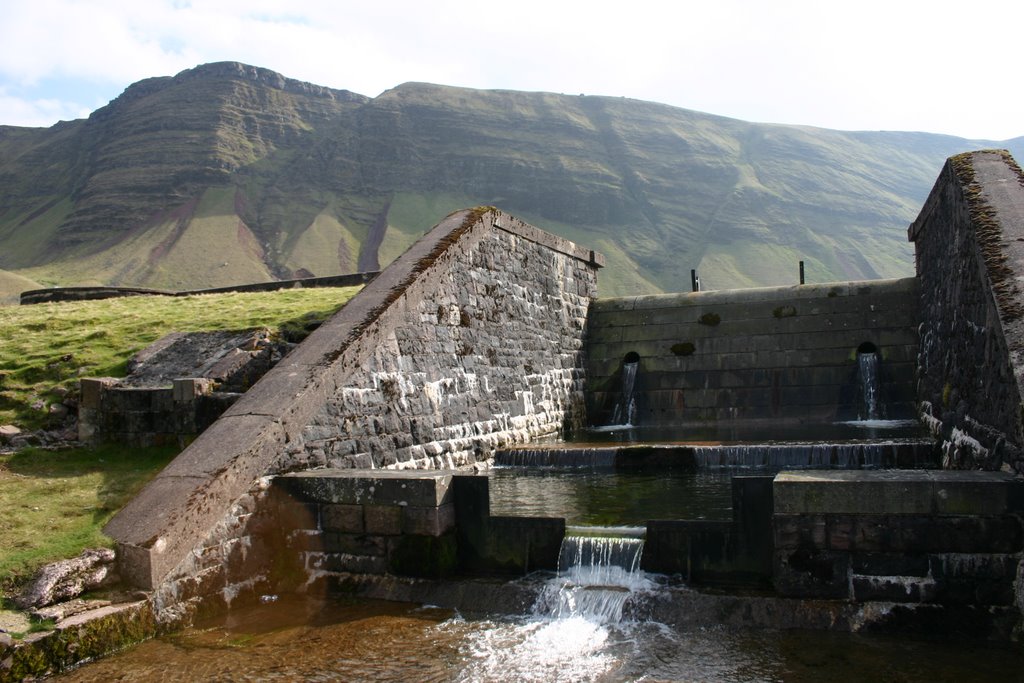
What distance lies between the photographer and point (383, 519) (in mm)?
6965

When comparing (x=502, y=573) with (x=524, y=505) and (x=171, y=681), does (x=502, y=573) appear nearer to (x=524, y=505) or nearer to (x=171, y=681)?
(x=524, y=505)

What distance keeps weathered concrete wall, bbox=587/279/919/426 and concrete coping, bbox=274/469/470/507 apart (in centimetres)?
857

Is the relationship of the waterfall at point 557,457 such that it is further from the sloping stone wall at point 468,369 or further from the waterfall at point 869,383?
the waterfall at point 869,383

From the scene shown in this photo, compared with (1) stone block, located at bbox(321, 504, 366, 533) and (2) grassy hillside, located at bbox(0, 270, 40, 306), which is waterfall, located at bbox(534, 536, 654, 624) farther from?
(2) grassy hillside, located at bbox(0, 270, 40, 306)

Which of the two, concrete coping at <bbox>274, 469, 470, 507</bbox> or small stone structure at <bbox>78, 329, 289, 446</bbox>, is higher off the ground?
small stone structure at <bbox>78, 329, 289, 446</bbox>

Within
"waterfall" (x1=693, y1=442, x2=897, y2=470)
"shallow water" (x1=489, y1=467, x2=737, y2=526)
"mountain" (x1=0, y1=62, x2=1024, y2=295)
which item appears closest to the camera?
"shallow water" (x1=489, y1=467, x2=737, y2=526)

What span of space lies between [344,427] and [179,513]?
2.19m

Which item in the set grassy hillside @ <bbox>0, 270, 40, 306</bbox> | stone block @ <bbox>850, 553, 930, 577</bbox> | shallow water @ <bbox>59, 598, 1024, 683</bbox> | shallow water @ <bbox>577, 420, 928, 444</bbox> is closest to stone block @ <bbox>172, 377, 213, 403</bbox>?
shallow water @ <bbox>59, 598, 1024, 683</bbox>

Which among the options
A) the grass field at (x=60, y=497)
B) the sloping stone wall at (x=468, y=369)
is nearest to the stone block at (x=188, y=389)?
the grass field at (x=60, y=497)

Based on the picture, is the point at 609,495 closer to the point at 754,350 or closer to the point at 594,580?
the point at 594,580

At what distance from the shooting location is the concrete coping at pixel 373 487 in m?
6.84

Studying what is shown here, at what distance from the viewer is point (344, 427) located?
822 centimetres

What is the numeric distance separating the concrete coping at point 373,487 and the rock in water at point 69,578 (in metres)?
1.59

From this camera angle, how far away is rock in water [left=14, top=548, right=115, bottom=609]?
5512mm
